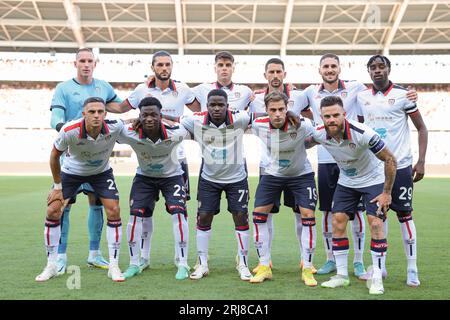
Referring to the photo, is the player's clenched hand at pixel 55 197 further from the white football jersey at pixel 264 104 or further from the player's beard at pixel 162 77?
the white football jersey at pixel 264 104

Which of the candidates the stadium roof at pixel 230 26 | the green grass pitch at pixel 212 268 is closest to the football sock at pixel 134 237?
the green grass pitch at pixel 212 268

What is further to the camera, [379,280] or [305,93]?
[305,93]

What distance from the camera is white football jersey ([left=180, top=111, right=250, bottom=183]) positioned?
201 inches

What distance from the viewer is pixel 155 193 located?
17.5 ft

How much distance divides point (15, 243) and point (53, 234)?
6.85 feet

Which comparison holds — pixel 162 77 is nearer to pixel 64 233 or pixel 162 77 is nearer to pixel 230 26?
pixel 64 233

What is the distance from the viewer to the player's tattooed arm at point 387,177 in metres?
4.39

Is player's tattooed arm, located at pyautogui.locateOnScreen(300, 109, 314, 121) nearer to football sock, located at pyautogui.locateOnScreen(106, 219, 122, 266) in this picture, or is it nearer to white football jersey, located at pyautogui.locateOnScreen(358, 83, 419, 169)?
white football jersey, located at pyautogui.locateOnScreen(358, 83, 419, 169)

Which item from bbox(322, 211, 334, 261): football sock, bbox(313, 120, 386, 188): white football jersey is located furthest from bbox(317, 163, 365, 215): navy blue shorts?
bbox(313, 120, 386, 188): white football jersey

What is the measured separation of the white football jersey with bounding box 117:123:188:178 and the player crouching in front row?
0.54 feet

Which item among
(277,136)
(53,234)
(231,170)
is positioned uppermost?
(277,136)

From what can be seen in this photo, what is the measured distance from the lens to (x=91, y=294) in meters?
4.16
